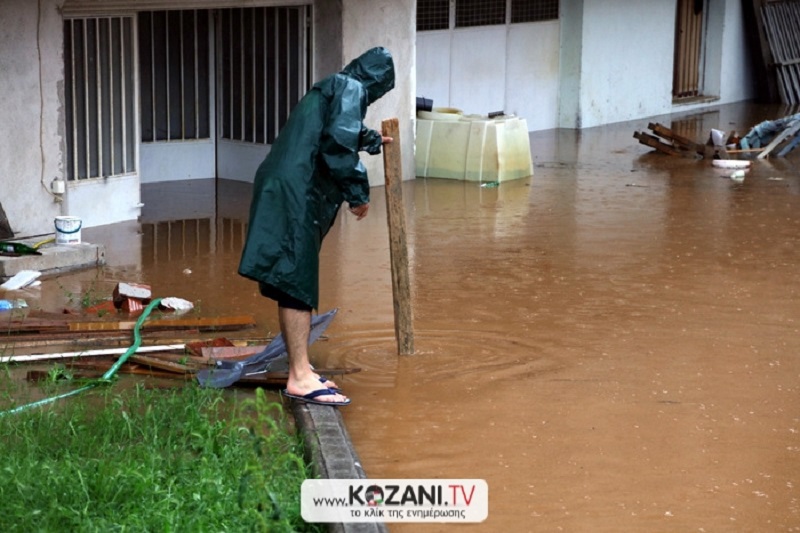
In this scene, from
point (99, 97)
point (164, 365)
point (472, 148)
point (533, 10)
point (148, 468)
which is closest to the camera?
point (148, 468)

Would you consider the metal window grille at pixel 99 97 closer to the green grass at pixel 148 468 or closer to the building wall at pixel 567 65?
the green grass at pixel 148 468

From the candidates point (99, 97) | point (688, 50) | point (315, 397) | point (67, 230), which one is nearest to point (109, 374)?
point (315, 397)

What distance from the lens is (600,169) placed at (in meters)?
16.5

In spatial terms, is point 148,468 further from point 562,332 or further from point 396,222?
point 562,332

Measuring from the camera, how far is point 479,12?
736 inches

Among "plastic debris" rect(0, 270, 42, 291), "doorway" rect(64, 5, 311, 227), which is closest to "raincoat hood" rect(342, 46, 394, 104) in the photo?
"plastic debris" rect(0, 270, 42, 291)

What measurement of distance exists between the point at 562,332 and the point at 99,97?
18.0 feet

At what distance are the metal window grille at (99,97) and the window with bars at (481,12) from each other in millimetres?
6375

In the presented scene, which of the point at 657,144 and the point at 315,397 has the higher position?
the point at 657,144

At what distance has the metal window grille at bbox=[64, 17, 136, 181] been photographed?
11.7 meters

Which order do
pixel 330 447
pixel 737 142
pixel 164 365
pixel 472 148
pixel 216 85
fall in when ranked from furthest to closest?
1. pixel 737 142
2. pixel 472 148
3. pixel 216 85
4. pixel 164 365
5. pixel 330 447

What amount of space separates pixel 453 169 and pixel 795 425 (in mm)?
8770

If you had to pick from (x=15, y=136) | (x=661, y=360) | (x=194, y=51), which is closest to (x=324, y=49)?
(x=194, y=51)

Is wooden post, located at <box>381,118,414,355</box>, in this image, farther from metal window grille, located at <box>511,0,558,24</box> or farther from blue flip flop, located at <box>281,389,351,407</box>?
metal window grille, located at <box>511,0,558,24</box>
